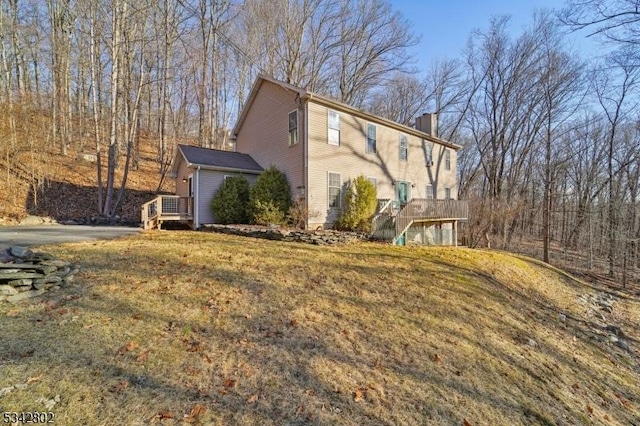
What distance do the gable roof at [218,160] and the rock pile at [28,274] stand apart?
26.5ft

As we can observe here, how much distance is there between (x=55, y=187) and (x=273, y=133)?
12.7 metres

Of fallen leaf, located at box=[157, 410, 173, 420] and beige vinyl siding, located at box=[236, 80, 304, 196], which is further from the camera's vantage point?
beige vinyl siding, located at box=[236, 80, 304, 196]

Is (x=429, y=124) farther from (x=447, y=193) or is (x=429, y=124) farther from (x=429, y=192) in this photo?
(x=447, y=193)

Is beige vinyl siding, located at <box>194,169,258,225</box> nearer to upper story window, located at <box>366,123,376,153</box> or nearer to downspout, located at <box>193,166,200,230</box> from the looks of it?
downspout, located at <box>193,166,200,230</box>

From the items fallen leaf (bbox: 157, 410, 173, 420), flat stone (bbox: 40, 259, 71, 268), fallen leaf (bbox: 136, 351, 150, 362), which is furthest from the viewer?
flat stone (bbox: 40, 259, 71, 268)

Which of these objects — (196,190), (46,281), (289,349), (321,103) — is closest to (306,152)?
(321,103)

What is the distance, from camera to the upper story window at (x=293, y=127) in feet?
41.9

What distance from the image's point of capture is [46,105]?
18.7 meters

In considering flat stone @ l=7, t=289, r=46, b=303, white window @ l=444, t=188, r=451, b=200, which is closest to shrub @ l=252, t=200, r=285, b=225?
flat stone @ l=7, t=289, r=46, b=303

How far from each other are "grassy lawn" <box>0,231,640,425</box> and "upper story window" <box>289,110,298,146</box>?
6.86 m

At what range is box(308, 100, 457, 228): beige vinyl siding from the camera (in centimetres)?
1248

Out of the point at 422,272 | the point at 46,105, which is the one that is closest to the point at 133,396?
the point at 422,272

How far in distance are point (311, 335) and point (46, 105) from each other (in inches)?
948

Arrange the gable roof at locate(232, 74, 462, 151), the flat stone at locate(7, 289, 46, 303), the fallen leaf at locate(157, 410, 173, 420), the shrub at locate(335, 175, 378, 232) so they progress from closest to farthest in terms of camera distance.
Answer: the fallen leaf at locate(157, 410, 173, 420)
the flat stone at locate(7, 289, 46, 303)
the gable roof at locate(232, 74, 462, 151)
the shrub at locate(335, 175, 378, 232)
